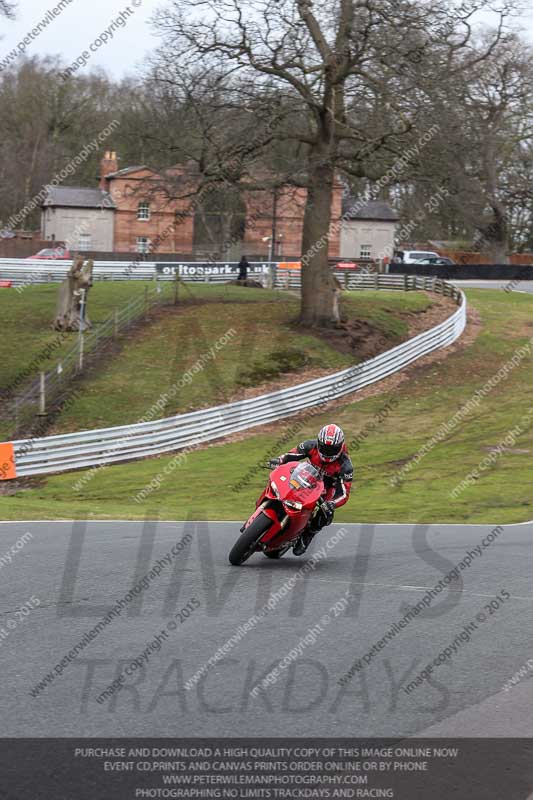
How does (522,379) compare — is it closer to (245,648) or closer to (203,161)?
(203,161)

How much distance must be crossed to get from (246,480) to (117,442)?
4.48 metres

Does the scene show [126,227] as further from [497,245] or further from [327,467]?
[327,467]

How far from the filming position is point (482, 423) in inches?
1121

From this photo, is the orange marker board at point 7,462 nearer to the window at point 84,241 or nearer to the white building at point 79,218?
the white building at point 79,218

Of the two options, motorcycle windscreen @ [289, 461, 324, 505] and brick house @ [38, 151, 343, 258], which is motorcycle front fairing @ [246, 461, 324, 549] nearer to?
motorcycle windscreen @ [289, 461, 324, 505]

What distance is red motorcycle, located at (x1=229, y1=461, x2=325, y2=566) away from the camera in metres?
10.5

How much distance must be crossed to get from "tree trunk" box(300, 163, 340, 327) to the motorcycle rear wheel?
23691 millimetres

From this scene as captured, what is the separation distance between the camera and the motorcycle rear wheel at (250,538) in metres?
10.5

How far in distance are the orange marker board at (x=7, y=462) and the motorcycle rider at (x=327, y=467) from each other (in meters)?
12.1

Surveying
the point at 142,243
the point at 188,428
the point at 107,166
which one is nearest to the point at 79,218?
the point at 107,166

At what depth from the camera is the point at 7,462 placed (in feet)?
73.3

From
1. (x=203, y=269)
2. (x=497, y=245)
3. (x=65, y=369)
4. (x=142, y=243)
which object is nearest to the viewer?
(x=65, y=369)

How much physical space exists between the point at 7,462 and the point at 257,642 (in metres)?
15.6

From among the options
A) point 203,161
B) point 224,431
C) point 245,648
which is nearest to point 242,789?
point 245,648
